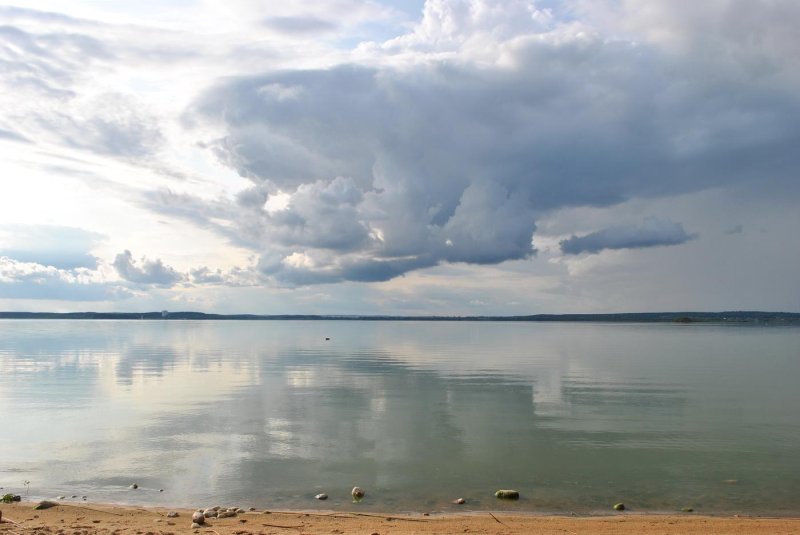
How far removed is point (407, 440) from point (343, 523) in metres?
11.1

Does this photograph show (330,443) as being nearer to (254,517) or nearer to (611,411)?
(254,517)

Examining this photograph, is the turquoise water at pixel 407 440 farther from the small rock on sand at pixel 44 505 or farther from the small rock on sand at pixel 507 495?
the small rock on sand at pixel 44 505

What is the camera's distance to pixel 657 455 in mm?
23328

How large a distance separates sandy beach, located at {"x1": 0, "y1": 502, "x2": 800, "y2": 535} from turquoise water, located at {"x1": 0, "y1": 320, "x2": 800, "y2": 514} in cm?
127

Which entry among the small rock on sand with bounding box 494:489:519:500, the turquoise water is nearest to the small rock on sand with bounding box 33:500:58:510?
the turquoise water

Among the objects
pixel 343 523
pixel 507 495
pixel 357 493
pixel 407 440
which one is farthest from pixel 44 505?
pixel 407 440

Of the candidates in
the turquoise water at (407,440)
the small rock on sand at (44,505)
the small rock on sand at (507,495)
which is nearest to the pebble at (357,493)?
the turquoise water at (407,440)

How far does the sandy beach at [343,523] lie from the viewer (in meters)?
14.1

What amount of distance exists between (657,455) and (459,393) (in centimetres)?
1793

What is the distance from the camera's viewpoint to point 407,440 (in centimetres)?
2592

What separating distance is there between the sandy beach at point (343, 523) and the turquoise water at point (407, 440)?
1.27m

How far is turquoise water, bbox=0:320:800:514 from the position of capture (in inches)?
730

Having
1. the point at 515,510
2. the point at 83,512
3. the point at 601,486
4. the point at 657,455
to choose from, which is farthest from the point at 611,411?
the point at 83,512

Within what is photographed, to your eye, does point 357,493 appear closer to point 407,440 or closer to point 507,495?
point 507,495
